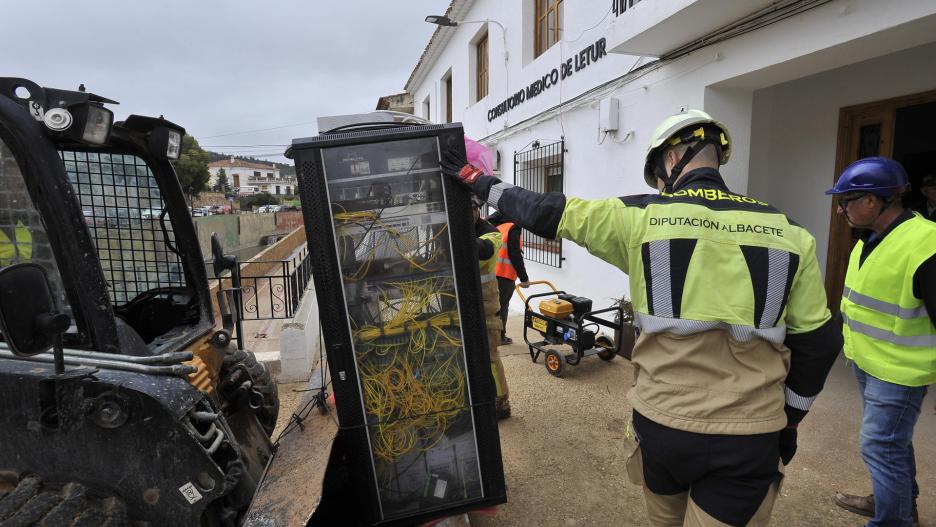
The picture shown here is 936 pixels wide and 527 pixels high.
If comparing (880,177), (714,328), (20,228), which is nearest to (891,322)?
(880,177)

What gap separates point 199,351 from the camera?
2.40m

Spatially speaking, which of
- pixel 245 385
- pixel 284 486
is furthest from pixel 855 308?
pixel 245 385

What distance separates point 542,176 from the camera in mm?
7996

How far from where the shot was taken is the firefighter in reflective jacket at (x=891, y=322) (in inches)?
89.3

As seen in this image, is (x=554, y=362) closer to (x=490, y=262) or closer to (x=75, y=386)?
(x=490, y=262)

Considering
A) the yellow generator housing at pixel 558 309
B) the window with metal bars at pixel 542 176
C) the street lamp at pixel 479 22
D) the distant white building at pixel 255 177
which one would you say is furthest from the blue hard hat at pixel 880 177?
the distant white building at pixel 255 177

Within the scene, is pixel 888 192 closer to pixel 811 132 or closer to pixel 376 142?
pixel 376 142

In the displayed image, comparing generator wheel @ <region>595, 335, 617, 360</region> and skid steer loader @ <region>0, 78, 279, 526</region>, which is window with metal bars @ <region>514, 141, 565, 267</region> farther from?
skid steer loader @ <region>0, 78, 279, 526</region>

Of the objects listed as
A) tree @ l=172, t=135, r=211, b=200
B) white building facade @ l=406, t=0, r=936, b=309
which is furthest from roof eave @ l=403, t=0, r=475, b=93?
tree @ l=172, t=135, r=211, b=200

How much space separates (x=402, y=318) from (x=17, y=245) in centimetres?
146

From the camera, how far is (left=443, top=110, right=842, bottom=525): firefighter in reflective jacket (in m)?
1.57


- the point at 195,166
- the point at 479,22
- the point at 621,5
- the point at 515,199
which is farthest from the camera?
the point at 195,166

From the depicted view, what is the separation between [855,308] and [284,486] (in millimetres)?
2958

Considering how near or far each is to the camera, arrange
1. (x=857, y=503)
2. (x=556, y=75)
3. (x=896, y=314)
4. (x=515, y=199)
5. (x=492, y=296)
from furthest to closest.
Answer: (x=556, y=75) → (x=492, y=296) → (x=857, y=503) → (x=896, y=314) → (x=515, y=199)
